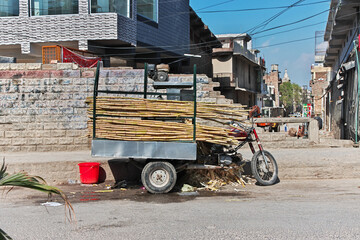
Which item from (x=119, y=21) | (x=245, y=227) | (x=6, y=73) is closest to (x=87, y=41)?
(x=119, y=21)

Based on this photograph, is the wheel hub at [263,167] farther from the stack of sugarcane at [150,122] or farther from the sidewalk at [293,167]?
the sidewalk at [293,167]

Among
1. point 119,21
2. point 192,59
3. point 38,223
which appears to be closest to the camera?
point 38,223

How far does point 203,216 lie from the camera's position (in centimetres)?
634

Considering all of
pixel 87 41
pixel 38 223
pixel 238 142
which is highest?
pixel 87 41

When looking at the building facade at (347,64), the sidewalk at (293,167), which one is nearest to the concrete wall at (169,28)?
the building facade at (347,64)

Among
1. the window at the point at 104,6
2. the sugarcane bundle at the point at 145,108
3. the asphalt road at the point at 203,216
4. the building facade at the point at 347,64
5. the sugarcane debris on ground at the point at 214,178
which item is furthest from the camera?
the window at the point at 104,6

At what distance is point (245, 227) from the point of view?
5.62 meters

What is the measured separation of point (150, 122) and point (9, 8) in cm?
1773

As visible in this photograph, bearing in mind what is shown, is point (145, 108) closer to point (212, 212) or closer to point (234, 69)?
point (212, 212)

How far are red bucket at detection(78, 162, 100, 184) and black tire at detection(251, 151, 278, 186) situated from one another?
153 inches

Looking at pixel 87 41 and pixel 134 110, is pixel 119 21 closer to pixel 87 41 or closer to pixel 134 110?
pixel 87 41

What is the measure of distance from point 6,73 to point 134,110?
7.16m

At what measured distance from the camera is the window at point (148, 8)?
78.9 feet

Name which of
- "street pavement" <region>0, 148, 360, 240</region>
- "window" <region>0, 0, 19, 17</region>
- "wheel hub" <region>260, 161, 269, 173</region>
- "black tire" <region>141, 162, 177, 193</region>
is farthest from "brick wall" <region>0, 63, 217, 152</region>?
→ "window" <region>0, 0, 19, 17</region>
